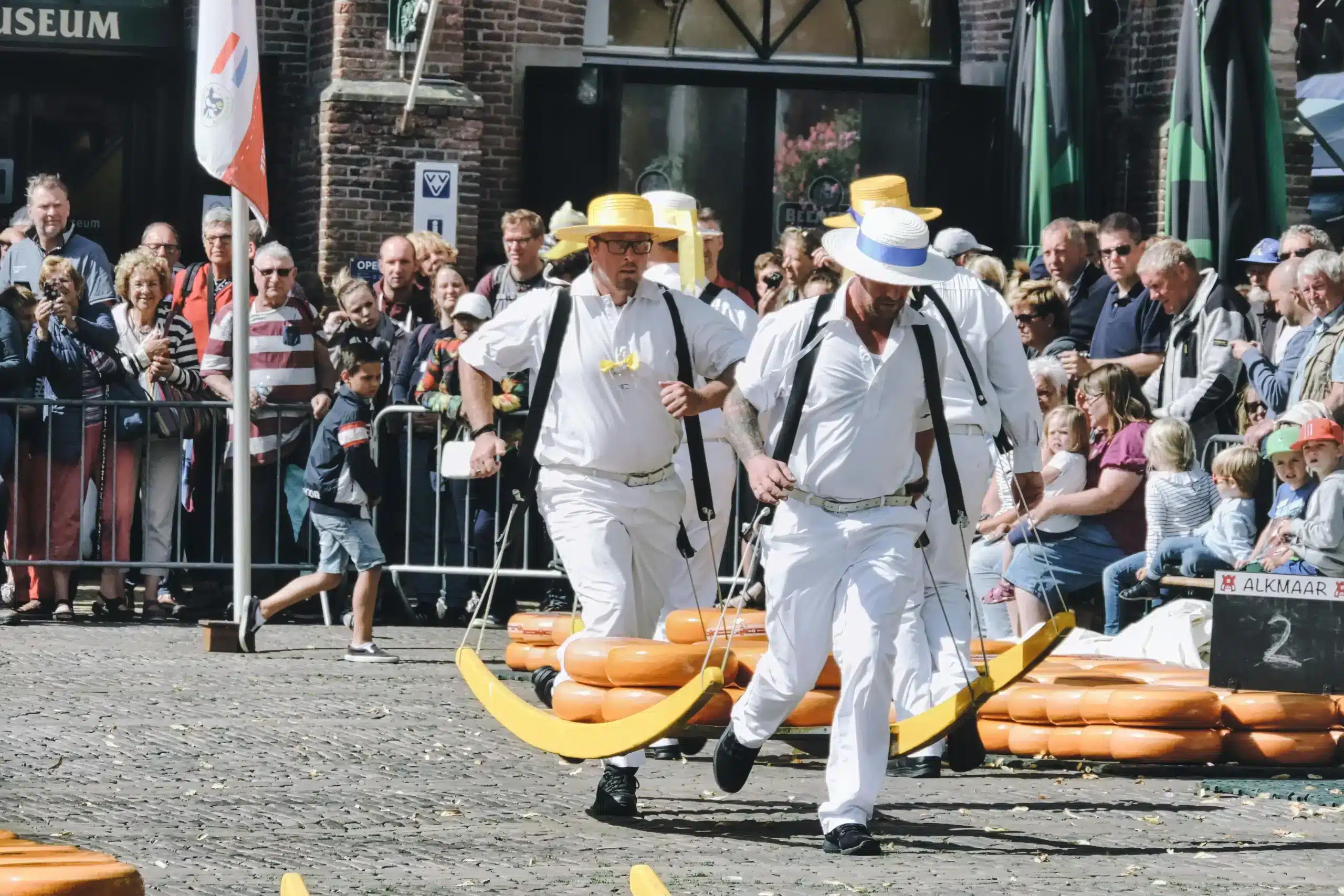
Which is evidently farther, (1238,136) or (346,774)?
(1238,136)

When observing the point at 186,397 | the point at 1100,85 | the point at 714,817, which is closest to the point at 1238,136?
the point at 1100,85

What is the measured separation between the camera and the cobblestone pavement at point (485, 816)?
711 centimetres

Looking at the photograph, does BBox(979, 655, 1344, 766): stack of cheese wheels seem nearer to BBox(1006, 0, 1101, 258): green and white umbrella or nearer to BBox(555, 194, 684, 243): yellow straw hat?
BBox(555, 194, 684, 243): yellow straw hat

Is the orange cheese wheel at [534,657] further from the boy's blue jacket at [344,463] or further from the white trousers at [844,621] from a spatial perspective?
the white trousers at [844,621]

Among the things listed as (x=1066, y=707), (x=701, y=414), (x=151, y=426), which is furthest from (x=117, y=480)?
(x=1066, y=707)

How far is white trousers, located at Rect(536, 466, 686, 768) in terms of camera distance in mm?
8773

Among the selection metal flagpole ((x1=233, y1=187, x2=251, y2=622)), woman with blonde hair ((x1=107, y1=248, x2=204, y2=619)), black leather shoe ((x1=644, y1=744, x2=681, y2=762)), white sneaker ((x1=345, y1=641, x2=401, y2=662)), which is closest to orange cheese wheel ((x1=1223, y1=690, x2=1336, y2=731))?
black leather shoe ((x1=644, y1=744, x2=681, y2=762))

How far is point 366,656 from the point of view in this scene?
12.7 metres

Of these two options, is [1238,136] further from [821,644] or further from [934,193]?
[821,644]

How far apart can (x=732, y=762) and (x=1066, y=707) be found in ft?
7.10

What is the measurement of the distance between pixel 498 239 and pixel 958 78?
4264 mm

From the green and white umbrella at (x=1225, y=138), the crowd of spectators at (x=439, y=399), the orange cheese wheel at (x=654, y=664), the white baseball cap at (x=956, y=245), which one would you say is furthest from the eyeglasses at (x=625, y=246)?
the green and white umbrella at (x=1225, y=138)

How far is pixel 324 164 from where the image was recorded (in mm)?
19453

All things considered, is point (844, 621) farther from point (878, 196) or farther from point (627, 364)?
point (878, 196)
